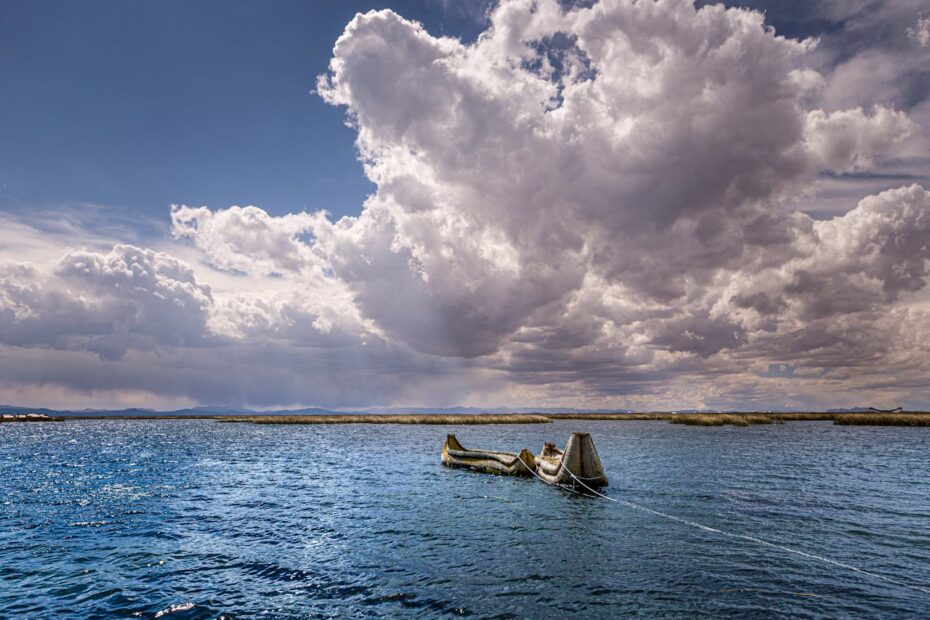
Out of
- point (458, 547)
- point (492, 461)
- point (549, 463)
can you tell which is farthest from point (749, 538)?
point (492, 461)

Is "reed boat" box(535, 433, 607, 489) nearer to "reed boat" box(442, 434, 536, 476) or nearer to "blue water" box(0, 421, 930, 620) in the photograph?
"blue water" box(0, 421, 930, 620)

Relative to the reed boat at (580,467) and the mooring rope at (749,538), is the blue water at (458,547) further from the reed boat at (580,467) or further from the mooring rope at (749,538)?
the reed boat at (580,467)

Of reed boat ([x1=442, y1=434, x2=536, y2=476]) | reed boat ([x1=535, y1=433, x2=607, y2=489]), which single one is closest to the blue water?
reed boat ([x1=535, y1=433, x2=607, y2=489])

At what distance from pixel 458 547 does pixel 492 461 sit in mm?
21360

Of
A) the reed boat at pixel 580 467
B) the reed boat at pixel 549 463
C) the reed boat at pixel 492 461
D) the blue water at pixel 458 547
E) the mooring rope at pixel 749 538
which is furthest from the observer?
the reed boat at pixel 492 461

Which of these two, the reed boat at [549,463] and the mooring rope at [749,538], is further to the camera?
the reed boat at [549,463]

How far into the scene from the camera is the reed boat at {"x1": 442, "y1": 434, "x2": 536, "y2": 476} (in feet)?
118

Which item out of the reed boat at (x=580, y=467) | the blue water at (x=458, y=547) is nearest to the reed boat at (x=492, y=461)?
the blue water at (x=458, y=547)

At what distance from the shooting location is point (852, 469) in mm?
39281

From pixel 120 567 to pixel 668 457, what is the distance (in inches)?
1791

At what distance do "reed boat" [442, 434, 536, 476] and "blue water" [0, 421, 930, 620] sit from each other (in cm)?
170

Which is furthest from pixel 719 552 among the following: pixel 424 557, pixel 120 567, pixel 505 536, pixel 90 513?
pixel 90 513

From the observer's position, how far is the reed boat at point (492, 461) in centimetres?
3588

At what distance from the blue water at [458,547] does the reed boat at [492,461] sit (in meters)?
1.70
